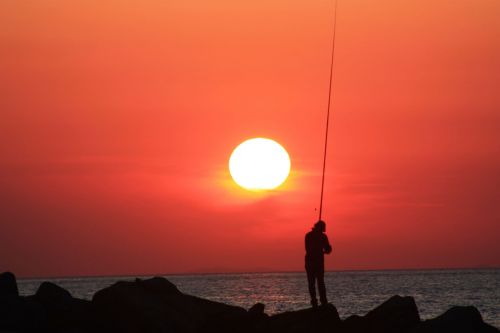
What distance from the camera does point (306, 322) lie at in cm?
1731

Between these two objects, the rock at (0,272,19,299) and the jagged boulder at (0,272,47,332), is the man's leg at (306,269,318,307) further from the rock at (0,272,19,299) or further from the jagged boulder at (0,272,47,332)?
the rock at (0,272,19,299)

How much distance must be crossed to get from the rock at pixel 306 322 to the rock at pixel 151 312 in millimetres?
662

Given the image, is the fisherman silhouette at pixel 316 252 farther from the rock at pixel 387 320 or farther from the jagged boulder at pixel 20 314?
the jagged boulder at pixel 20 314

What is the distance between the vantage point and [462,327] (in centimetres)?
1648

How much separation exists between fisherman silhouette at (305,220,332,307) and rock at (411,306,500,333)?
301 cm

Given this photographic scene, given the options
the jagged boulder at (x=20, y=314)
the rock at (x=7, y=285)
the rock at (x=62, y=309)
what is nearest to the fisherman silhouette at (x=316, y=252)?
the rock at (x=62, y=309)

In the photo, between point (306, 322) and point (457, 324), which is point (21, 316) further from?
point (457, 324)

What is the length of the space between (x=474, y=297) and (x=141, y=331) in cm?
5192

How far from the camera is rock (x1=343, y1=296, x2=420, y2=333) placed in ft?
57.3

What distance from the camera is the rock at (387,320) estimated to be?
1745 centimetres

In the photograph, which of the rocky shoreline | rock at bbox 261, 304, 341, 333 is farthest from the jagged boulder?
rock at bbox 261, 304, 341, 333

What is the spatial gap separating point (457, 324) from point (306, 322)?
257 centimetres

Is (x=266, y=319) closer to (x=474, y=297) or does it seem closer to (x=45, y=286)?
(x=45, y=286)

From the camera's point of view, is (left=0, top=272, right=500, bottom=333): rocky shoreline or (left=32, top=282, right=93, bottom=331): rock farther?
(left=32, top=282, right=93, bottom=331): rock
